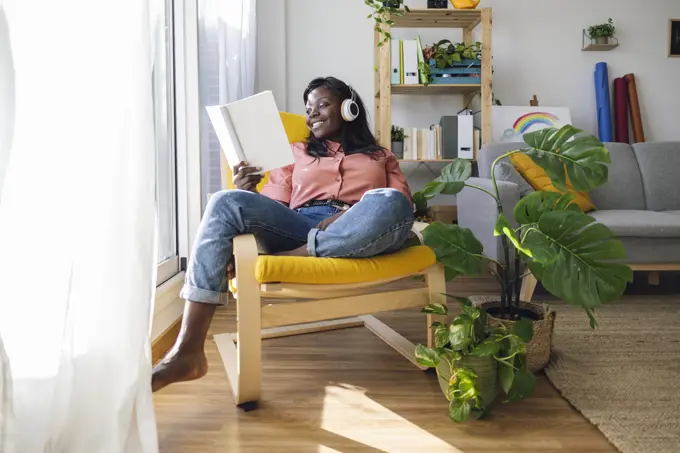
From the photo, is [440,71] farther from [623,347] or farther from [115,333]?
[115,333]

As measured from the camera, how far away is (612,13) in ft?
12.1

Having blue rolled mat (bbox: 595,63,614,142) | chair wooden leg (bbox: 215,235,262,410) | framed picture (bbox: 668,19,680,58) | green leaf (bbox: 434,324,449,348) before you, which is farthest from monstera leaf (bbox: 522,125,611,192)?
framed picture (bbox: 668,19,680,58)

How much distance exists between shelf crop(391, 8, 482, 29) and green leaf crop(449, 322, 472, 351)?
2.33 meters

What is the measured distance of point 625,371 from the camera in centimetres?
163

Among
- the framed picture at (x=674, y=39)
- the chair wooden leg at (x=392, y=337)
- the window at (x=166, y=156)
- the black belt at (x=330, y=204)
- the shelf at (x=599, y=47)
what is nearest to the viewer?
the chair wooden leg at (x=392, y=337)

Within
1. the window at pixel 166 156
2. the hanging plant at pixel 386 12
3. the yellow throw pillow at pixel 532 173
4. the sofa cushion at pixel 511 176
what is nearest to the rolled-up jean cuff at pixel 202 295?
the window at pixel 166 156

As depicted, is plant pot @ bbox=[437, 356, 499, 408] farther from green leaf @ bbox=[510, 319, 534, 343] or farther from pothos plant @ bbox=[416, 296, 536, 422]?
green leaf @ bbox=[510, 319, 534, 343]

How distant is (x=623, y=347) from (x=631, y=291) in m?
1.06

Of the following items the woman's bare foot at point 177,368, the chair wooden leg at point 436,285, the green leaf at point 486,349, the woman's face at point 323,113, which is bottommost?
the woman's bare foot at point 177,368

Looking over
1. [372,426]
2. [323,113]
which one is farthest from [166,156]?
[372,426]

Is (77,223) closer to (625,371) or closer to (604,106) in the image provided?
(625,371)

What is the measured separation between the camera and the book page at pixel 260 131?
1.62 metres

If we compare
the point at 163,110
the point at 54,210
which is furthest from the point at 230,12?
the point at 54,210

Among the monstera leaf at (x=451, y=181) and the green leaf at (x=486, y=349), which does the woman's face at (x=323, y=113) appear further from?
the green leaf at (x=486, y=349)
